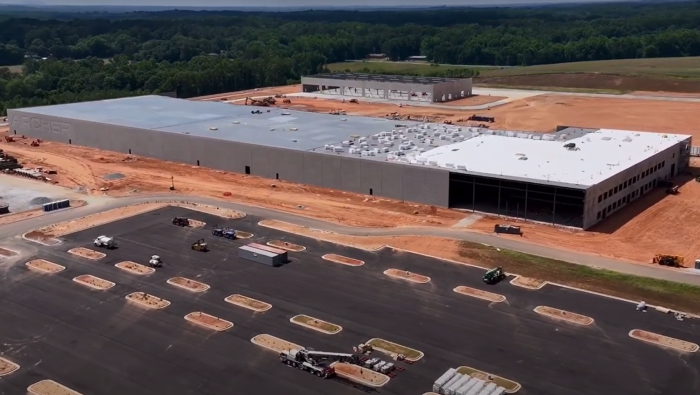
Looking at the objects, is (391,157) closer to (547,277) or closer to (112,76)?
(547,277)

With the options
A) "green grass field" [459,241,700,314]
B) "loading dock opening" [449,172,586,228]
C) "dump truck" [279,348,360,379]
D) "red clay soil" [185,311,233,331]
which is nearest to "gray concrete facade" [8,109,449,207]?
"loading dock opening" [449,172,586,228]

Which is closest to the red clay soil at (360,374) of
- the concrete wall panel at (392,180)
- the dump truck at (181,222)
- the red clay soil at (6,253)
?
the dump truck at (181,222)

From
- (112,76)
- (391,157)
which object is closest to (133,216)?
(391,157)

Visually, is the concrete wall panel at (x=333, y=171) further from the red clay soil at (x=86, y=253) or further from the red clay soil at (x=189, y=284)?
the red clay soil at (x=189, y=284)

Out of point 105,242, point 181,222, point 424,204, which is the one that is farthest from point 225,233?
point 424,204

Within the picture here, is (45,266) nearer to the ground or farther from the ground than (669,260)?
nearer to the ground

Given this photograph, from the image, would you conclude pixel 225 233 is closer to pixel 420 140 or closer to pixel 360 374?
pixel 360 374
